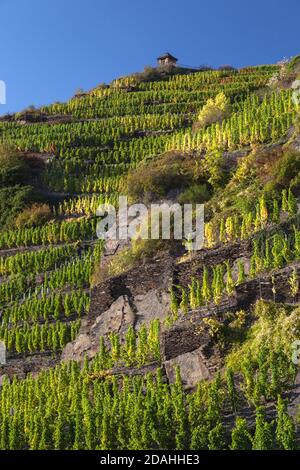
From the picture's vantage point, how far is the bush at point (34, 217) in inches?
1313

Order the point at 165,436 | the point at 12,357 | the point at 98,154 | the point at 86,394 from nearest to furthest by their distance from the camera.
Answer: the point at 165,436 < the point at 86,394 < the point at 12,357 < the point at 98,154

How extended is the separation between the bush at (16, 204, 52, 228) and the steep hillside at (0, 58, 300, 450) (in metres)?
0.07

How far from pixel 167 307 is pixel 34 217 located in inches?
637

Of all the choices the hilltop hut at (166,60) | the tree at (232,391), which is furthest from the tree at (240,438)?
the hilltop hut at (166,60)

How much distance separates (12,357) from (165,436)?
1052 cm

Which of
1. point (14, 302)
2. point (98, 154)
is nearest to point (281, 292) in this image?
point (14, 302)

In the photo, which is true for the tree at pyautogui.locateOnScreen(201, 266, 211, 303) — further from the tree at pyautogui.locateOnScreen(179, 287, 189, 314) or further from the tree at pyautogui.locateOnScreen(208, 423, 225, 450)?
the tree at pyautogui.locateOnScreen(208, 423, 225, 450)

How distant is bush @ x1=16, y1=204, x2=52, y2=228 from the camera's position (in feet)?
109

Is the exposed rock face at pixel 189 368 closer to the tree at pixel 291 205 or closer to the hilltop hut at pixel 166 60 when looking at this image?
the tree at pixel 291 205

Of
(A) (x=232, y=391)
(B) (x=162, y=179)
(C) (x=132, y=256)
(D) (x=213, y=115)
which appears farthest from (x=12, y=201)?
(A) (x=232, y=391)

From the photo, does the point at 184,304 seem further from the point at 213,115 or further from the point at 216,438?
the point at 213,115

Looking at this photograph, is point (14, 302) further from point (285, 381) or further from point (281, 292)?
point (285, 381)
